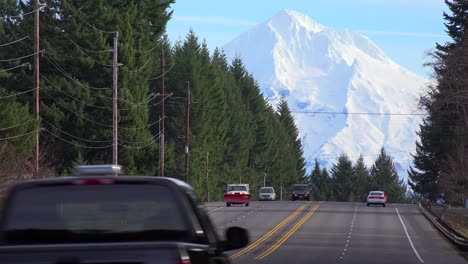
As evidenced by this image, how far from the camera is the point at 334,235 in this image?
5903 cm

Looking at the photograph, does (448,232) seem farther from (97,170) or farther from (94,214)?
(94,214)

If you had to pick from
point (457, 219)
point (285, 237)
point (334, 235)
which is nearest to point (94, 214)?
point (285, 237)

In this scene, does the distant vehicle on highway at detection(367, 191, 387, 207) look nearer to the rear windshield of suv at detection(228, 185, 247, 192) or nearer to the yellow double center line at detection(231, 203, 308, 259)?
the yellow double center line at detection(231, 203, 308, 259)

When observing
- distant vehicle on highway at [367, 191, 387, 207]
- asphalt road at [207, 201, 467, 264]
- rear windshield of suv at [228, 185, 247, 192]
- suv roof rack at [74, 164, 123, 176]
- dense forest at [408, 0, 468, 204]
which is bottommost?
asphalt road at [207, 201, 467, 264]

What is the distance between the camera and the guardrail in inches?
2053

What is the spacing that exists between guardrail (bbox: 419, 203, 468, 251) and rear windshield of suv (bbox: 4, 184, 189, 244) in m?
44.2

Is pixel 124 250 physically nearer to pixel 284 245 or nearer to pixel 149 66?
pixel 284 245

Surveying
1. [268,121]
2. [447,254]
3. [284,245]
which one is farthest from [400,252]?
[268,121]

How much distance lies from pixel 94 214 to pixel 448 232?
177ft

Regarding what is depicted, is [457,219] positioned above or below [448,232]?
above

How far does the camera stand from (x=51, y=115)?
3236 inches

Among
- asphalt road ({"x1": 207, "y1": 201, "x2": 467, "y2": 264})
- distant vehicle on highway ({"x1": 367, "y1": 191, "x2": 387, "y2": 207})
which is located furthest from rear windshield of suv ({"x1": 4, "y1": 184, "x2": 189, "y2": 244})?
distant vehicle on highway ({"x1": 367, "y1": 191, "x2": 387, "y2": 207})

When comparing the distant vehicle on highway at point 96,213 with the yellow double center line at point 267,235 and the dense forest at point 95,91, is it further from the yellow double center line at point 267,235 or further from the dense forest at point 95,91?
the dense forest at point 95,91

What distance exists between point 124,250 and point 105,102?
3055 inches
